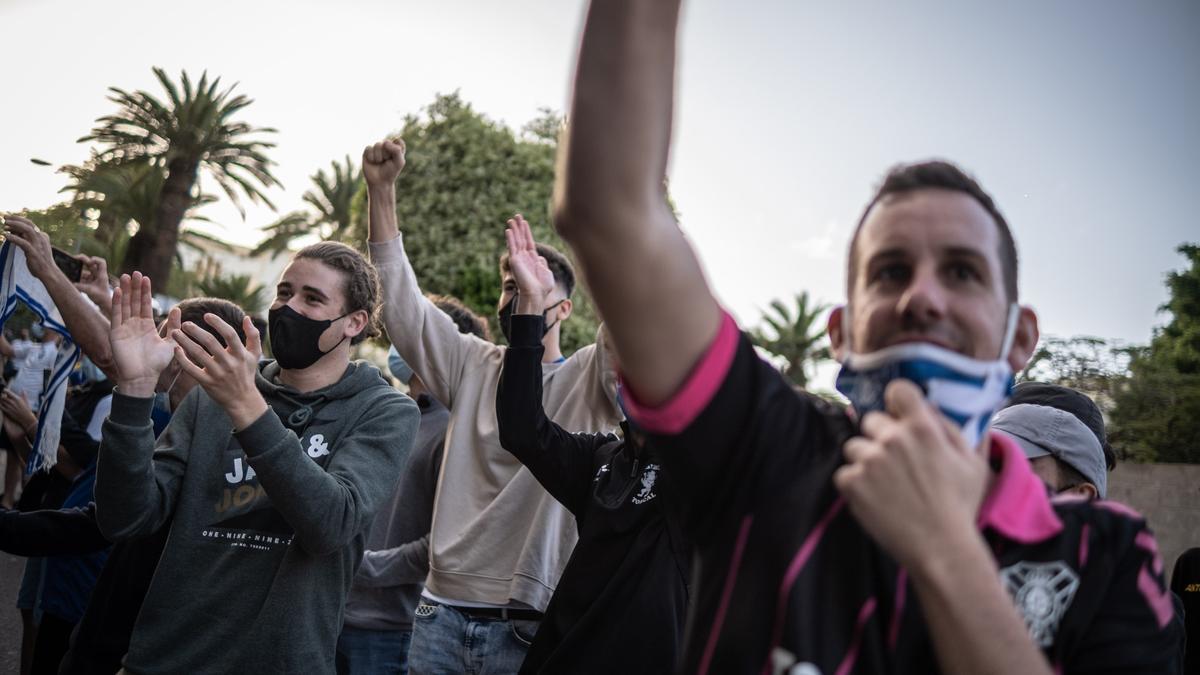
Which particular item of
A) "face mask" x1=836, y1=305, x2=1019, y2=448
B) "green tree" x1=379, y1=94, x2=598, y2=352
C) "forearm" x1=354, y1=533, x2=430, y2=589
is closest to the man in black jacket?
"face mask" x1=836, y1=305, x2=1019, y2=448

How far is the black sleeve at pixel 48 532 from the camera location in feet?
11.0

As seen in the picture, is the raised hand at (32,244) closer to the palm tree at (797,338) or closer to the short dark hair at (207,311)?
the short dark hair at (207,311)

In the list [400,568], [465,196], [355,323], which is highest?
[465,196]

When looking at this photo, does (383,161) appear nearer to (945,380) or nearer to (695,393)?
(695,393)

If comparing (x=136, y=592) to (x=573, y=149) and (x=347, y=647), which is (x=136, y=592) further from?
(x=573, y=149)

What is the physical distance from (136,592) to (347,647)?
1413 millimetres

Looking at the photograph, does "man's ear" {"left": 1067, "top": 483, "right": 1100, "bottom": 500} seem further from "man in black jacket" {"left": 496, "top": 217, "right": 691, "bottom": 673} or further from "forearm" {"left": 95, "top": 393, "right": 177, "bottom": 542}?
"forearm" {"left": 95, "top": 393, "right": 177, "bottom": 542}

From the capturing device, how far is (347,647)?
14.3 ft

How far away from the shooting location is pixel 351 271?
353cm

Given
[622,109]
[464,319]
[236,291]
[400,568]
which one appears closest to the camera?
[622,109]

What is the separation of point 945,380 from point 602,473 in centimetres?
187

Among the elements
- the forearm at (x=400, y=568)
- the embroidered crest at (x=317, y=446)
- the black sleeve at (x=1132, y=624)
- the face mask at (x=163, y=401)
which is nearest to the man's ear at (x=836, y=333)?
the black sleeve at (x=1132, y=624)

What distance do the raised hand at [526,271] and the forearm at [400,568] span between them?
1591mm

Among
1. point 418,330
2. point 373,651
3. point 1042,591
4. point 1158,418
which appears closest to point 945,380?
point 1042,591
